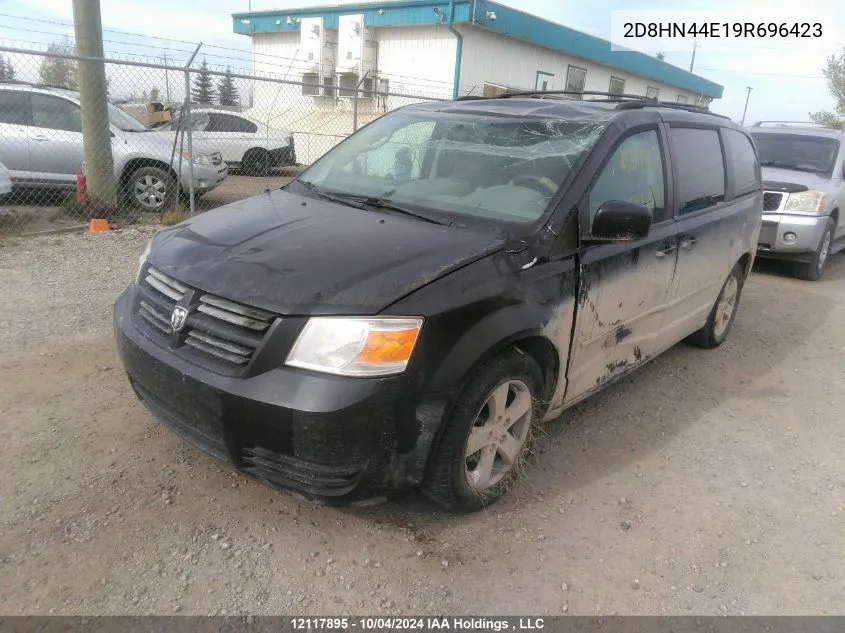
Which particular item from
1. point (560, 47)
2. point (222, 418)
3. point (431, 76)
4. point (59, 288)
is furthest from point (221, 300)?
point (560, 47)

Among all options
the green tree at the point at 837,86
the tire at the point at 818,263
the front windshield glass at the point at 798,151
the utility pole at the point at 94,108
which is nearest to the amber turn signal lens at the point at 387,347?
the utility pole at the point at 94,108

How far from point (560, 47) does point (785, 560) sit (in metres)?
18.5

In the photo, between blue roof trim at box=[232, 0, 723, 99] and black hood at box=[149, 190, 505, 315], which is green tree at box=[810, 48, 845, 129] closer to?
blue roof trim at box=[232, 0, 723, 99]

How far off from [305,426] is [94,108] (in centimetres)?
720

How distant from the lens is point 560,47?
61.3 feet

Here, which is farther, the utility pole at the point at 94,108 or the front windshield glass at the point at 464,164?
the utility pole at the point at 94,108

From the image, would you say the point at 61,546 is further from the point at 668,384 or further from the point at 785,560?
the point at 668,384

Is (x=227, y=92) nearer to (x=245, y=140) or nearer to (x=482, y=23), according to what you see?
(x=245, y=140)

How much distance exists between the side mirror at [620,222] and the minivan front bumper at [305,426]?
1277 millimetres

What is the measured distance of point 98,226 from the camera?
24.6 ft

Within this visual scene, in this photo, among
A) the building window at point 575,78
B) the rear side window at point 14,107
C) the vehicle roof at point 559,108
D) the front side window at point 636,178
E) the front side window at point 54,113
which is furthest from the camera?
the building window at point 575,78

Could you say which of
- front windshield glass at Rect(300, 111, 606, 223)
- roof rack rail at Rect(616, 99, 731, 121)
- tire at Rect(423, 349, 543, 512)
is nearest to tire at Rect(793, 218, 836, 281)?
roof rack rail at Rect(616, 99, 731, 121)

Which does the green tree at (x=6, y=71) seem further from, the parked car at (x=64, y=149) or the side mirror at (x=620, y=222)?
the side mirror at (x=620, y=222)

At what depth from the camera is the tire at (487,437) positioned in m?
2.50
